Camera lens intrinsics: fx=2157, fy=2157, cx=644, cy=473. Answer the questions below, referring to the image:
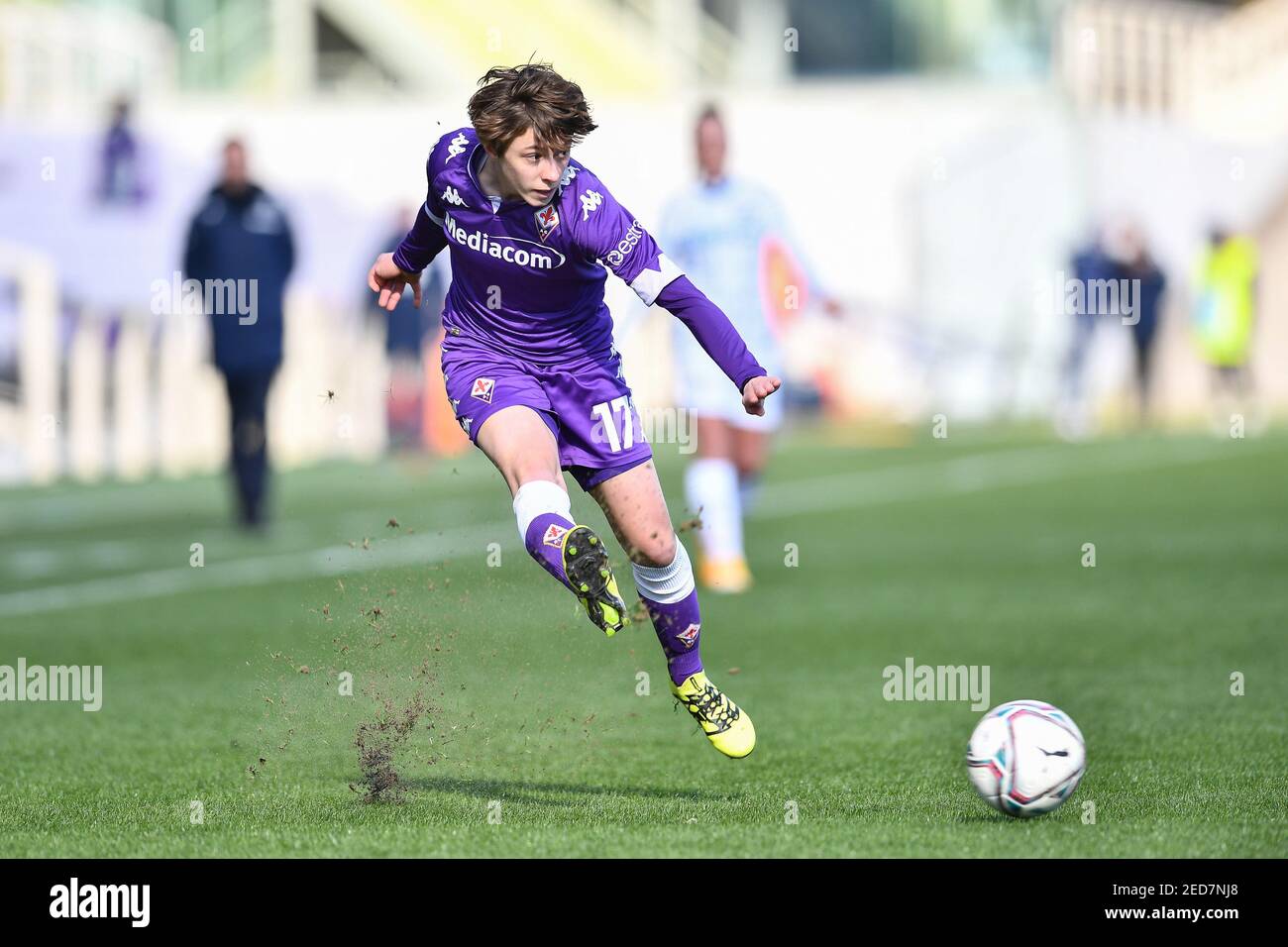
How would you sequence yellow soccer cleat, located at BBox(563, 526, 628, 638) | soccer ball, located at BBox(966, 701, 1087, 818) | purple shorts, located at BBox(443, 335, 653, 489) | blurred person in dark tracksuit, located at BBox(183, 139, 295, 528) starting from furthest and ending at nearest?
blurred person in dark tracksuit, located at BBox(183, 139, 295, 528), purple shorts, located at BBox(443, 335, 653, 489), soccer ball, located at BBox(966, 701, 1087, 818), yellow soccer cleat, located at BBox(563, 526, 628, 638)

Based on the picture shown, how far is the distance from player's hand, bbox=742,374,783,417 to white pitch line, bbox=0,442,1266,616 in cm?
688

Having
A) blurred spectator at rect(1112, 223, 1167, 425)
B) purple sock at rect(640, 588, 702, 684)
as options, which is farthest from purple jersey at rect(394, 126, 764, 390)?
blurred spectator at rect(1112, 223, 1167, 425)

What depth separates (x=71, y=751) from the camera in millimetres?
7727

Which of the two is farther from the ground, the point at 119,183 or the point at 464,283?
the point at 119,183

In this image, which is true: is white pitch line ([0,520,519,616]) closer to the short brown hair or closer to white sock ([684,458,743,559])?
white sock ([684,458,743,559])

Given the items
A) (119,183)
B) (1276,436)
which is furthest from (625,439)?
(119,183)

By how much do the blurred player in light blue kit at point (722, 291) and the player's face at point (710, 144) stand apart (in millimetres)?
21

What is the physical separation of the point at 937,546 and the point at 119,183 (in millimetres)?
18041

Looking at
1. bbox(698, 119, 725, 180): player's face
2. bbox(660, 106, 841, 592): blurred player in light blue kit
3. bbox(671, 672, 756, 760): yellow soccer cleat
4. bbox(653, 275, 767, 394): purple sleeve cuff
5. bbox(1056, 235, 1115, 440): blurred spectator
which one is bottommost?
bbox(671, 672, 756, 760): yellow soccer cleat

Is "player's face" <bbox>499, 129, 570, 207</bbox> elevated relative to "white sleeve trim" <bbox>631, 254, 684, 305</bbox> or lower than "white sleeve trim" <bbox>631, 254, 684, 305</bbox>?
elevated

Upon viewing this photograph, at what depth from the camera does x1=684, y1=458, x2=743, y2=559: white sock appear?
1227 cm

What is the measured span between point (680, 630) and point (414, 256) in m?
1.49

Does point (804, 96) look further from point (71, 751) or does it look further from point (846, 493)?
point (71, 751)

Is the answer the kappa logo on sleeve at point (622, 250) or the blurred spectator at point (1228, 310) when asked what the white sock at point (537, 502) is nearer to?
the kappa logo on sleeve at point (622, 250)
